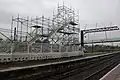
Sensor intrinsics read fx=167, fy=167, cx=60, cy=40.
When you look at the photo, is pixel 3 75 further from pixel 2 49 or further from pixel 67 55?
pixel 67 55

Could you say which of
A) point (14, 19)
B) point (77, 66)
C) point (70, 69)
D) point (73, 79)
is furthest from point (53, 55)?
point (14, 19)

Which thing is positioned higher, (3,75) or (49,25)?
(49,25)

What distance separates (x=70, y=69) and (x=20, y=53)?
6.03 meters

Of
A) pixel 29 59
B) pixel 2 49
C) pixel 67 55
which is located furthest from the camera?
pixel 67 55

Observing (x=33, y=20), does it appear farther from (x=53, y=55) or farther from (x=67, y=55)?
(x=53, y=55)

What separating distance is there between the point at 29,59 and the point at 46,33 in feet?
54.0

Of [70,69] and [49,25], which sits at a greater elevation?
[49,25]

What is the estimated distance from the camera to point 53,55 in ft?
77.5

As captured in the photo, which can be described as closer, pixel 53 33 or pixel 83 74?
pixel 83 74

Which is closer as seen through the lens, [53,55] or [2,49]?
[2,49]

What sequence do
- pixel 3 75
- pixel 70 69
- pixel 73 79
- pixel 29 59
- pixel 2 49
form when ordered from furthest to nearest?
1. pixel 29 59
2. pixel 2 49
3. pixel 70 69
4. pixel 73 79
5. pixel 3 75

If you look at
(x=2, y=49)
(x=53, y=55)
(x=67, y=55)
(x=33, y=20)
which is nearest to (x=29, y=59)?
(x=2, y=49)

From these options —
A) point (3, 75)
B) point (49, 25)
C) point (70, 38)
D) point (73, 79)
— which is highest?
point (49, 25)

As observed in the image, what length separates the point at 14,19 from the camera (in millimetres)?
33562
